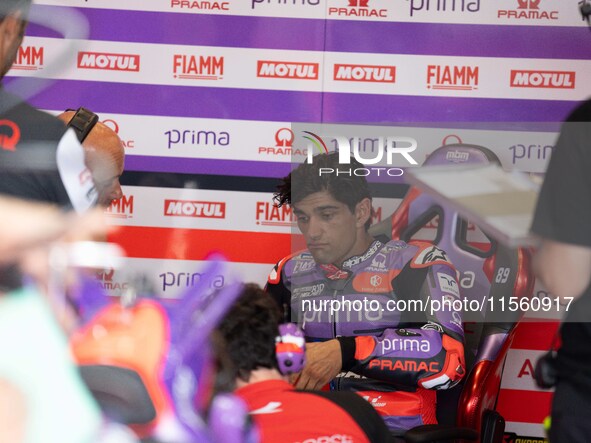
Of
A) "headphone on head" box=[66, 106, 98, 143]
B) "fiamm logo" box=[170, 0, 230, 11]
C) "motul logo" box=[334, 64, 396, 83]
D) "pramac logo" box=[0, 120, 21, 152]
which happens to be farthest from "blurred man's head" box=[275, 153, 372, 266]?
"pramac logo" box=[0, 120, 21, 152]

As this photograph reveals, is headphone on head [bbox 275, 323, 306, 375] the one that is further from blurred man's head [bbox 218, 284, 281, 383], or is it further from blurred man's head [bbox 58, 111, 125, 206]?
blurred man's head [bbox 58, 111, 125, 206]

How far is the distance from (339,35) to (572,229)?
2.53m

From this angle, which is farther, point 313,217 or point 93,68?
point 93,68

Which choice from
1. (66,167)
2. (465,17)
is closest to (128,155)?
(465,17)

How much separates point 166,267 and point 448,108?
4.48ft

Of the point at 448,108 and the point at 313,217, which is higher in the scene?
the point at 448,108

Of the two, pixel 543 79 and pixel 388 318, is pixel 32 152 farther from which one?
pixel 543 79

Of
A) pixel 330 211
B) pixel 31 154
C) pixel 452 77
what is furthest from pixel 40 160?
pixel 452 77

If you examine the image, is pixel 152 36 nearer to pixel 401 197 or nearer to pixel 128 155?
pixel 128 155

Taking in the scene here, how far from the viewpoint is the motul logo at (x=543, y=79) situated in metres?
3.88

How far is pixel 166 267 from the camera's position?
12.7ft

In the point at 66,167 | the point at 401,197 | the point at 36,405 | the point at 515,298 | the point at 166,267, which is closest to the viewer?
the point at 36,405

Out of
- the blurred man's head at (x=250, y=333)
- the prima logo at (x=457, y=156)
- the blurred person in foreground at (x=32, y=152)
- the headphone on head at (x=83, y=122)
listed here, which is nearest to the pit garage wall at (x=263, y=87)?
the prima logo at (x=457, y=156)

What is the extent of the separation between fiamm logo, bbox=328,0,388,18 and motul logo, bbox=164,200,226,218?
956 mm
